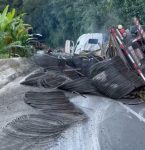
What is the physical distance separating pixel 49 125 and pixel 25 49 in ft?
43.5

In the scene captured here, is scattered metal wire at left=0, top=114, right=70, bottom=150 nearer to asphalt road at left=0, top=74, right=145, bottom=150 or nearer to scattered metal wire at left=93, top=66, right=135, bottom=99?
asphalt road at left=0, top=74, right=145, bottom=150

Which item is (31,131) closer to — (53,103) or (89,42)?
(53,103)

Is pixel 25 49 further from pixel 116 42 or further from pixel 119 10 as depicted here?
pixel 119 10

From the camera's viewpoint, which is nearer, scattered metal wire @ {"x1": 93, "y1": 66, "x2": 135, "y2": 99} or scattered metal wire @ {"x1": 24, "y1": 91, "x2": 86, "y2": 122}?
scattered metal wire @ {"x1": 24, "y1": 91, "x2": 86, "y2": 122}

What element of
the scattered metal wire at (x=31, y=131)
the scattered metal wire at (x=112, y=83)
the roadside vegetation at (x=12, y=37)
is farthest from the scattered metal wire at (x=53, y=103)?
the roadside vegetation at (x=12, y=37)

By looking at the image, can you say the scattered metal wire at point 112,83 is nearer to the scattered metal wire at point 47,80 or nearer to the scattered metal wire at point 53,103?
the scattered metal wire at point 47,80

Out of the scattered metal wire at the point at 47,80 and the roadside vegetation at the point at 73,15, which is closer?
the scattered metal wire at the point at 47,80

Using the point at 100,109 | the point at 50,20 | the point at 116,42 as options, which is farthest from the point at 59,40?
the point at 100,109

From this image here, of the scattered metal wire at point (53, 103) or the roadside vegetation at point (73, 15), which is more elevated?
the scattered metal wire at point (53, 103)

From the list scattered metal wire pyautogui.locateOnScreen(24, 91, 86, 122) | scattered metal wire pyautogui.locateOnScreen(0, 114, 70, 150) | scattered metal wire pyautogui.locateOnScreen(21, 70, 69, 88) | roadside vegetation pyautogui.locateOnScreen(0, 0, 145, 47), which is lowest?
roadside vegetation pyautogui.locateOnScreen(0, 0, 145, 47)

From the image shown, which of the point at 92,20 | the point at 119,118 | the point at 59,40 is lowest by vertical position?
the point at 59,40

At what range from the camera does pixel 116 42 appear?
15758 millimetres

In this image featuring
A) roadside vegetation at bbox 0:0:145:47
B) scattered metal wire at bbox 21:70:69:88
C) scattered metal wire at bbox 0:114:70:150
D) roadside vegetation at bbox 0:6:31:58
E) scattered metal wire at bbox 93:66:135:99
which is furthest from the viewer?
roadside vegetation at bbox 0:0:145:47

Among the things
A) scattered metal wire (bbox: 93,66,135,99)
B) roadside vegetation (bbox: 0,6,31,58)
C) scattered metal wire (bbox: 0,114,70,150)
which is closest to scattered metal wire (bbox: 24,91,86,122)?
scattered metal wire (bbox: 0,114,70,150)
